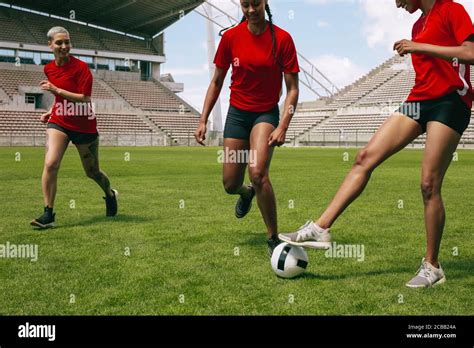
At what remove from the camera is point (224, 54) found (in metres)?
5.66

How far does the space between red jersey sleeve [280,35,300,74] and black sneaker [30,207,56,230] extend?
12.4ft

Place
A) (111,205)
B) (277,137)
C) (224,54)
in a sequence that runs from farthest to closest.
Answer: (111,205) → (224,54) → (277,137)

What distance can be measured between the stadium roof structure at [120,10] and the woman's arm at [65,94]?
52.5 m

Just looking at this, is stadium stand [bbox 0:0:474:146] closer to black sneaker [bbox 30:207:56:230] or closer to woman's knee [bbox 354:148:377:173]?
black sneaker [bbox 30:207:56:230]

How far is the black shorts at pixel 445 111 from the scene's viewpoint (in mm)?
4398

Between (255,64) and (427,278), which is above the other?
(255,64)

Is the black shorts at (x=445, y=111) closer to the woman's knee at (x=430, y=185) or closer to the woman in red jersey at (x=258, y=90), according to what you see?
the woman's knee at (x=430, y=185)

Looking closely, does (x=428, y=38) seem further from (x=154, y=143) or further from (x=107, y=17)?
(x=107, y=17)

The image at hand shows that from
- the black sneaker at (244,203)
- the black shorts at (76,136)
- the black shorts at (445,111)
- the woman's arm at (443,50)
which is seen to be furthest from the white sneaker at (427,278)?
the black shorts at (76,136)

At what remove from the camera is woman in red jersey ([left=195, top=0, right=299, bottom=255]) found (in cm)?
547

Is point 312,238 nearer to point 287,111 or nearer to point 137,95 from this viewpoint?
point 287,111

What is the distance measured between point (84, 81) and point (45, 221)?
2.00 metres

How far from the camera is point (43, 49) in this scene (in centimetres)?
5928

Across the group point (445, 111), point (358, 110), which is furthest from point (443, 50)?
point (358, 110)
